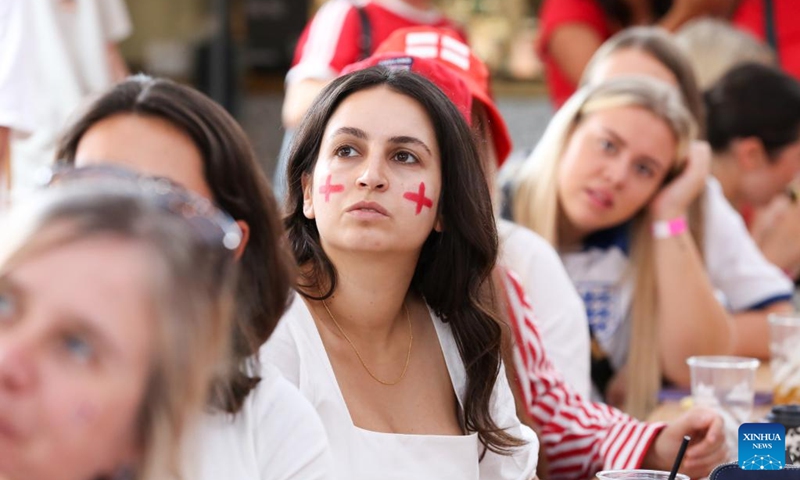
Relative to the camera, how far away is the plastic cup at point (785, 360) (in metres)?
2.61

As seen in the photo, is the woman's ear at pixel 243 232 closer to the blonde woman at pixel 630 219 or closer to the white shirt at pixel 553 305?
the white shirt at pixel 553 305

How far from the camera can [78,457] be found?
972mm

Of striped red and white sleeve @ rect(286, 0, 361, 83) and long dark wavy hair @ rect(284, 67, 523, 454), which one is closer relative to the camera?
long dark wavy hair @ rect(284, 67, 523, 454)

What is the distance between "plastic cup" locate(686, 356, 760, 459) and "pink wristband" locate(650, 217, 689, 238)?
740 millimetres

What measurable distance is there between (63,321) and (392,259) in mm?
1025

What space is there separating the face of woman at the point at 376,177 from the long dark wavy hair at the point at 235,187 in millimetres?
348

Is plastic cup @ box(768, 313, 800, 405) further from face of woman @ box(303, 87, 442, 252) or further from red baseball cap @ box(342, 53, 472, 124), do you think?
face of woman @ box(303, 87, 442, 252)

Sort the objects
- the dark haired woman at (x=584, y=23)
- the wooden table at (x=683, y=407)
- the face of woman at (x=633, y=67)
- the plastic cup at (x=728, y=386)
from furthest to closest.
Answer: the dark haired woman at (x=584, y=23), the face of woman at (x=633, y=67), the wooden table at (x=683, y=407), the plastic cup at (x=728, y=386)

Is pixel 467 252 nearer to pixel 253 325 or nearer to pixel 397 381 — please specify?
pixel 397 381

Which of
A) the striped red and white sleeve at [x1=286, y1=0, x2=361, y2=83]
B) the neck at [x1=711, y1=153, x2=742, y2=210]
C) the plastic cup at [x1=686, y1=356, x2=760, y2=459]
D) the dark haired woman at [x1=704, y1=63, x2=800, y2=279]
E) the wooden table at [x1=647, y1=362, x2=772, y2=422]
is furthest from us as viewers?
the neck at [x1=711, y1=153, x2=742, y2=210]

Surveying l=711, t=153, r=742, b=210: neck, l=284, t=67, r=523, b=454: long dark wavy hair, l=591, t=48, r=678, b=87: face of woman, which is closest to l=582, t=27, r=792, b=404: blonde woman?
l=591, t=48, r=678, b=87: face of woman

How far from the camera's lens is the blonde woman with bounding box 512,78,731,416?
3.04 m

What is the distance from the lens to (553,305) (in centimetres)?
267

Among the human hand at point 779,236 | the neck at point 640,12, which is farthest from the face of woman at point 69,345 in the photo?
the neck at point 640,12
